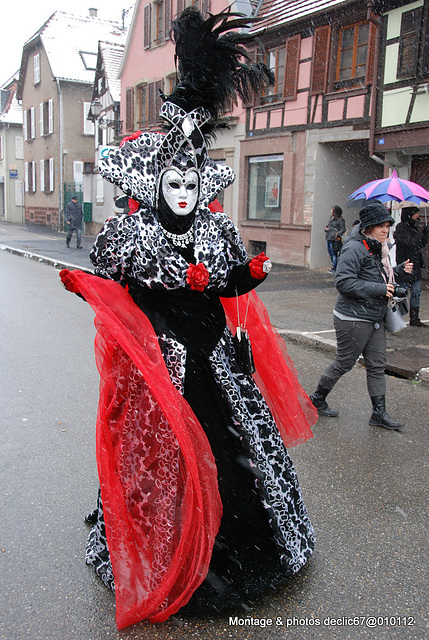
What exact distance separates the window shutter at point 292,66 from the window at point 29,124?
22.5 metres

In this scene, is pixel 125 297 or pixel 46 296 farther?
pixel 46 296

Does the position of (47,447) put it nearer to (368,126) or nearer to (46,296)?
(46,296)

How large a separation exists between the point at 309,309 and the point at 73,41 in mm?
28742

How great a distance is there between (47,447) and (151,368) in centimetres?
204

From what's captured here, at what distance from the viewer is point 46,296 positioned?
33.6ft

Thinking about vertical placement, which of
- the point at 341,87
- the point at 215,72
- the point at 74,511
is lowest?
the point at 74,511

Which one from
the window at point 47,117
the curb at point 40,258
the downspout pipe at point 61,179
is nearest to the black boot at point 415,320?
the curb at point 40,258

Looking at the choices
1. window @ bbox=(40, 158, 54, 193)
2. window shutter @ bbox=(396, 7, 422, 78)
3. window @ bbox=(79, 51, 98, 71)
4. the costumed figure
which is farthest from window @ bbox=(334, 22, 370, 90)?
window @ bbox=(40, 158, 54, 193)

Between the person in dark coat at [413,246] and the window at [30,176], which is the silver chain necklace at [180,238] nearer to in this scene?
the person in dark coat at [413,246]

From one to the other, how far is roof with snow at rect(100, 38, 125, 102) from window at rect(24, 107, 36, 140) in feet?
29.2

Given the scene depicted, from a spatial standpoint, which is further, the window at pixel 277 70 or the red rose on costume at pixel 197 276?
the window at pixel 277 70

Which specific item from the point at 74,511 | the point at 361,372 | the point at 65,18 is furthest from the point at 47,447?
the point at 65,18

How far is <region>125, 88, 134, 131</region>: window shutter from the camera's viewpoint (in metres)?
22.9

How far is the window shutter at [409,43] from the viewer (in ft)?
37.5
